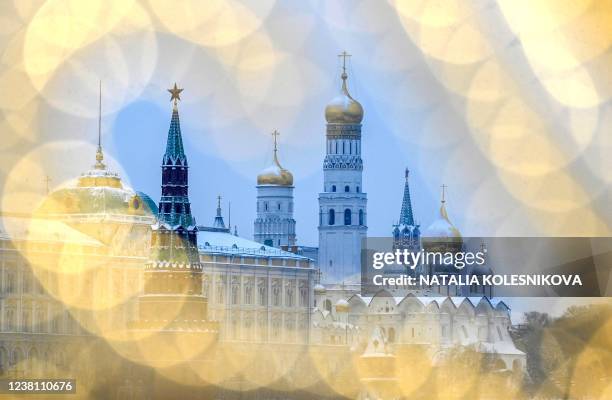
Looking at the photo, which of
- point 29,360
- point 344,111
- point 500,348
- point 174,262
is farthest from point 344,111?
point 174,262

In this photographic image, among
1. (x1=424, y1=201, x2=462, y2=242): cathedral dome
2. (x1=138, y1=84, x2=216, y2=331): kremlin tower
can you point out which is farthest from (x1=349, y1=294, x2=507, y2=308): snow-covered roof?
(x1=138, y1=84, x2=216, y2=331): kremlin tower

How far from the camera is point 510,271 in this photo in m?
137

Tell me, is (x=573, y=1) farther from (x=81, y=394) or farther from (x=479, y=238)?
(x=479, y=238)

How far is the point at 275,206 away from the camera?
197625 millimetres

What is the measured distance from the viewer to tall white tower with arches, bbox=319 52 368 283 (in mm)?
191125

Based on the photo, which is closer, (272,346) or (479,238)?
(479,238)

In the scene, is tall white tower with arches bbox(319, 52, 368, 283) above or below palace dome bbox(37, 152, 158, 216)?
above

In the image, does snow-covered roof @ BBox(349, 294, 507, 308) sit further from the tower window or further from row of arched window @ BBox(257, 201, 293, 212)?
row of arched window @ BBox(257, 201, 293, 212)

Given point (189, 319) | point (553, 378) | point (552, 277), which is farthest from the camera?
point (553, 378)

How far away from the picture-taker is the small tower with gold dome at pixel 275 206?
195750 millimetres

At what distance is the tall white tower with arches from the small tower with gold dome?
3.87 meters

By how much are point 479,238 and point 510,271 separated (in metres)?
10.7

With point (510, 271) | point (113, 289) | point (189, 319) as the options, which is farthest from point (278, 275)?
point (189, 319)

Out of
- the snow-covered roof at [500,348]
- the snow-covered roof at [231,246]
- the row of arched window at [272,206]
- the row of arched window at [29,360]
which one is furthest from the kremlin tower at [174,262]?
the row of arched window at [272,206]
